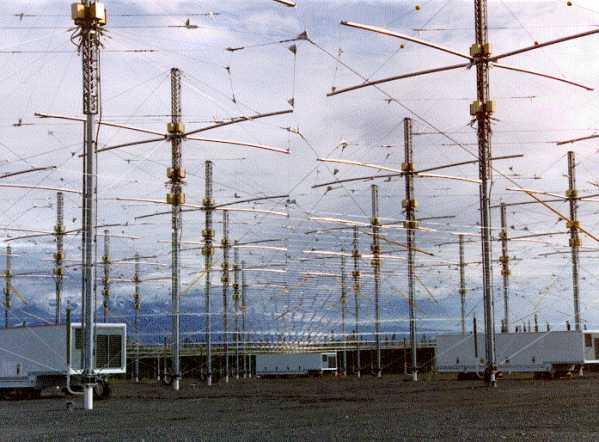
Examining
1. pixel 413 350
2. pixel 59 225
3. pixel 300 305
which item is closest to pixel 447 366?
pixel 413 350

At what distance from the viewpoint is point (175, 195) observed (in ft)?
187

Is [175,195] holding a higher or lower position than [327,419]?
higher

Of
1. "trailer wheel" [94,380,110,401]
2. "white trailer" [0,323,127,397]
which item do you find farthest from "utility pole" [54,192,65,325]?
"trailer wheel" [94,380,110,401]

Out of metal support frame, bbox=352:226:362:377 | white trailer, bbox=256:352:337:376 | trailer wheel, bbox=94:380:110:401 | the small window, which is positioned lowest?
white trailer, bbox=256:352:337:376

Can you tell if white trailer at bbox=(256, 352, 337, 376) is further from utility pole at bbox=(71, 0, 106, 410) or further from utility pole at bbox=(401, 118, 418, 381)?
utility pole at bbox=(71, 0, 106, 410)

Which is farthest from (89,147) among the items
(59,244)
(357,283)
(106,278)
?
(106,278)

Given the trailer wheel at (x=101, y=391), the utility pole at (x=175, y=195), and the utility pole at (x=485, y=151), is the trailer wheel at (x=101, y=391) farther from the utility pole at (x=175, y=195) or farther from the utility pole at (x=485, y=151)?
the utility pole at (x=485, y=151)

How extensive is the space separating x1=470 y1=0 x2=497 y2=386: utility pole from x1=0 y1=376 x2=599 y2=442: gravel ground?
22.6ft

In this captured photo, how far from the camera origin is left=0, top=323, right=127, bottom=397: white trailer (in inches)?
1847

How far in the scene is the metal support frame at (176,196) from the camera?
179 ft

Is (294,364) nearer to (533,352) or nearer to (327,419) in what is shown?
(533,352)

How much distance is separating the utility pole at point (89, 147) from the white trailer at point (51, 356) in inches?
403

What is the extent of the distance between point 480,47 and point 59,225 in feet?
161

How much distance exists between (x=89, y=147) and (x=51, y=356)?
15.5 m
